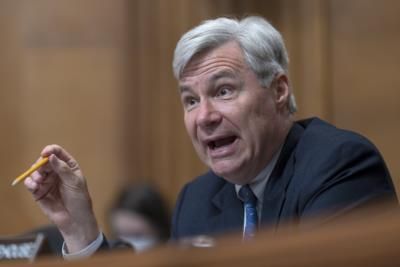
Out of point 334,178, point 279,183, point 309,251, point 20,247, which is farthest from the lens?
point 279,183

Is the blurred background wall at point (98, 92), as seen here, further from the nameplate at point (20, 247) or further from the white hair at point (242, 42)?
the nameplate at point (20, 247)

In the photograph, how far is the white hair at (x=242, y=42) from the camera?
2033 mm

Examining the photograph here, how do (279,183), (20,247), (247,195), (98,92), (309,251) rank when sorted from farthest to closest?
(98,92) → (247,195) → (279,183) → (20,247) → (309,251)

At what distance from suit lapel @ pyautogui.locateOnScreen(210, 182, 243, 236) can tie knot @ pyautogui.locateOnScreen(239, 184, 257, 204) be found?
1.4 inches

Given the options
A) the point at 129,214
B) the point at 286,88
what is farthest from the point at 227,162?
the point at 129,214

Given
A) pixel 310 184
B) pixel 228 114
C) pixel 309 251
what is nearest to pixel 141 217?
pixel 228 114

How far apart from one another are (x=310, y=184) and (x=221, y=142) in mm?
309

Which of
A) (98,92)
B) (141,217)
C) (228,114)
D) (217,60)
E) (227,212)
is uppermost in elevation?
(217,60)

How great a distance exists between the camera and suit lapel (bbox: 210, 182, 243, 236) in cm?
208

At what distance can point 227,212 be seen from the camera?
2104 millimetres

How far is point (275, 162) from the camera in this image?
209 centimetres

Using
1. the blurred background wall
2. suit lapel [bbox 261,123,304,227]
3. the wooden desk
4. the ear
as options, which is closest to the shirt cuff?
suit lapel [bbox 261,123,304,227]

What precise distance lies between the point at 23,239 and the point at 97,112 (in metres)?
2.46

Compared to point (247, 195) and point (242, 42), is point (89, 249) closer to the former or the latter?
point (247, 195)
